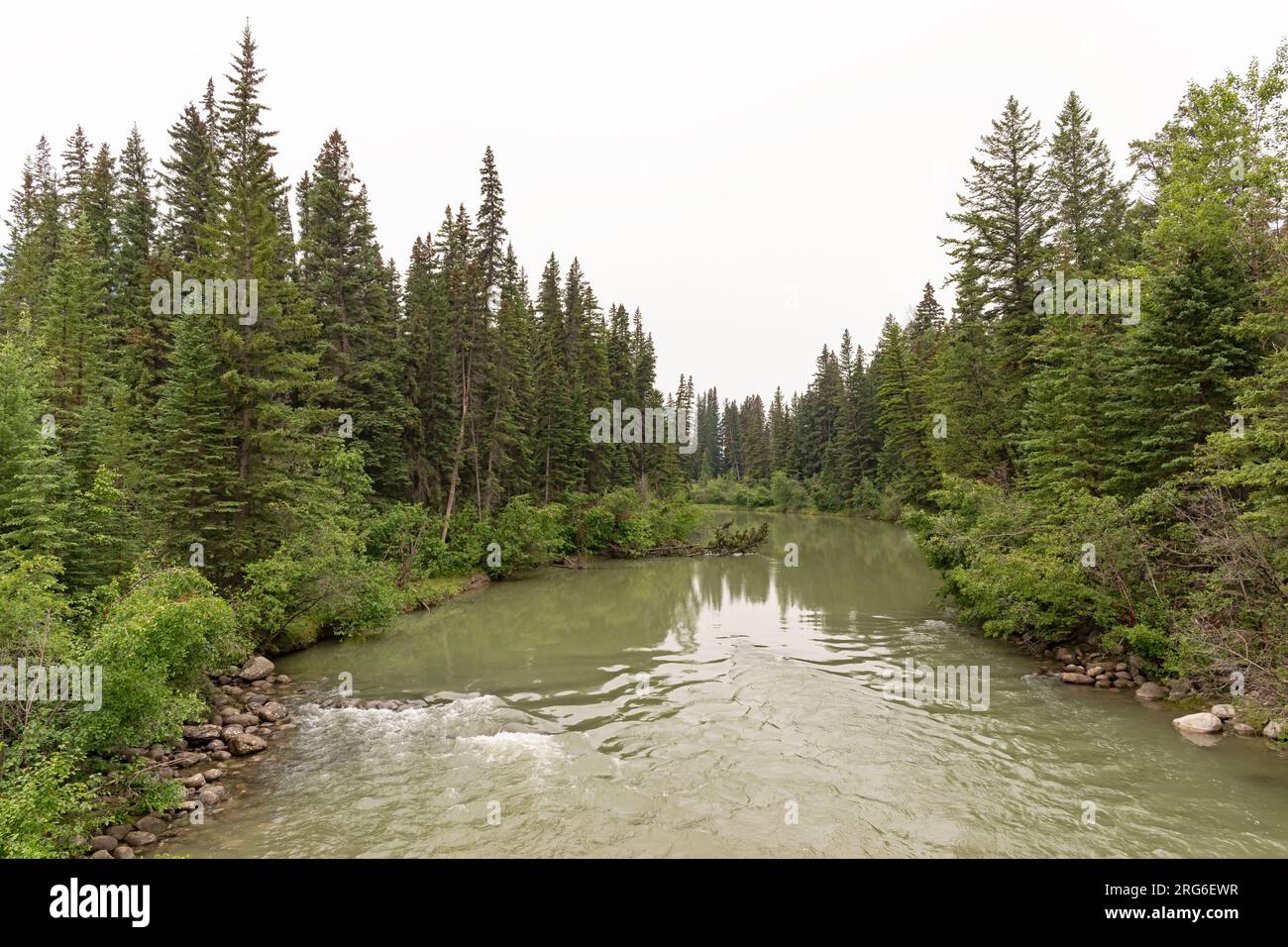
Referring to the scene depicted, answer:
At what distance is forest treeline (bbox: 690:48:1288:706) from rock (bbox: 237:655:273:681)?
1858 cm

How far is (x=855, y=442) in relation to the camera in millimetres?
71188

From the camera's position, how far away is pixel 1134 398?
16.0 m

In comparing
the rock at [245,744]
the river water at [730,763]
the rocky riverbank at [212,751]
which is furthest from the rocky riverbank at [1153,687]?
the rock at [245,744]

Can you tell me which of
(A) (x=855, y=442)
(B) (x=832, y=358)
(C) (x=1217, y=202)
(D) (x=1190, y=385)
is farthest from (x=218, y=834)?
(B) (x=832, y=358)

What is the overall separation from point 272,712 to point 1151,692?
60.7 ft

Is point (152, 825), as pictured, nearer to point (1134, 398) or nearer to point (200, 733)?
point (200, 733)

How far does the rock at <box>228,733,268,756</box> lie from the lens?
1099 centimetres

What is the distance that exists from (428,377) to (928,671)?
93.0ft

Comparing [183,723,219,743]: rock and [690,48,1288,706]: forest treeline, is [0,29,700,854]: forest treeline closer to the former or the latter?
[183,723,219,743]: rock

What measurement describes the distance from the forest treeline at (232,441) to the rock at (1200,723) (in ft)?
55.1

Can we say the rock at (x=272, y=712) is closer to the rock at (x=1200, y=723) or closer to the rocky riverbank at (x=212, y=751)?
the rocky riverbank at (x=212, y=751)

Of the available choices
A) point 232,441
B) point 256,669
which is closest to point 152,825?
point 256,669

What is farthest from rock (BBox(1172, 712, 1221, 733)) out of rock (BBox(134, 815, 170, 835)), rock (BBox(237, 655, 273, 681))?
rock (BBox(237, 655, 273, 681))

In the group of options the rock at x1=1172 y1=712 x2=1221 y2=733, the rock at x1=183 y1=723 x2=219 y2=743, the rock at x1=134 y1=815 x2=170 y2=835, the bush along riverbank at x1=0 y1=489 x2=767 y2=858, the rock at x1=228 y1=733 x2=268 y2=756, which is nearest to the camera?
the bush along riverbank at x1=0 y1=489 x2=767 y2=858
